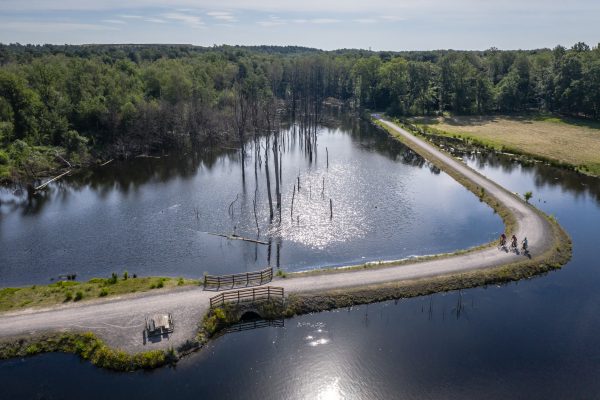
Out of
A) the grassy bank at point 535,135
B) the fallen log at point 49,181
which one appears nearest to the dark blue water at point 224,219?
the fallen log at point 49,181

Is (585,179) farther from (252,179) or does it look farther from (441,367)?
(441,367)

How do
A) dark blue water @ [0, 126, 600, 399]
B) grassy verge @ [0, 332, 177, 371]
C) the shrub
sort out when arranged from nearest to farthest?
1. dark blue water @ [0, 126, 600, 399]
2. grassy verge @ [0, 332, 177, 371]
3. the shrub

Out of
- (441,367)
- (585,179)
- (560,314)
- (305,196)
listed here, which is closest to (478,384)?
(441,367)

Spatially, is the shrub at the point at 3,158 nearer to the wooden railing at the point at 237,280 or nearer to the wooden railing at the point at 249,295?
the wooden railing at the point at 237,280

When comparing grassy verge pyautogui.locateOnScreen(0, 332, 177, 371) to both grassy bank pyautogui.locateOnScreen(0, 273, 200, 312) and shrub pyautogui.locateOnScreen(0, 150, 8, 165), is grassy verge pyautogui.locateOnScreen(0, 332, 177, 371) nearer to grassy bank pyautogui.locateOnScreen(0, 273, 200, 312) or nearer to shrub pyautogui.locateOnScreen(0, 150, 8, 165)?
grassy bank pyautogui.locateOnScreen(0, 273, 200, 312)

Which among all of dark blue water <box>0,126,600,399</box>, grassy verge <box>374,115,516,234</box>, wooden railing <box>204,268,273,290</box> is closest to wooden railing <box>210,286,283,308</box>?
wooden railing <box>204,268,273,290</box>

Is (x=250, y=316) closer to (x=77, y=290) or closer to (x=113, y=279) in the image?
(x=113, y=279)
